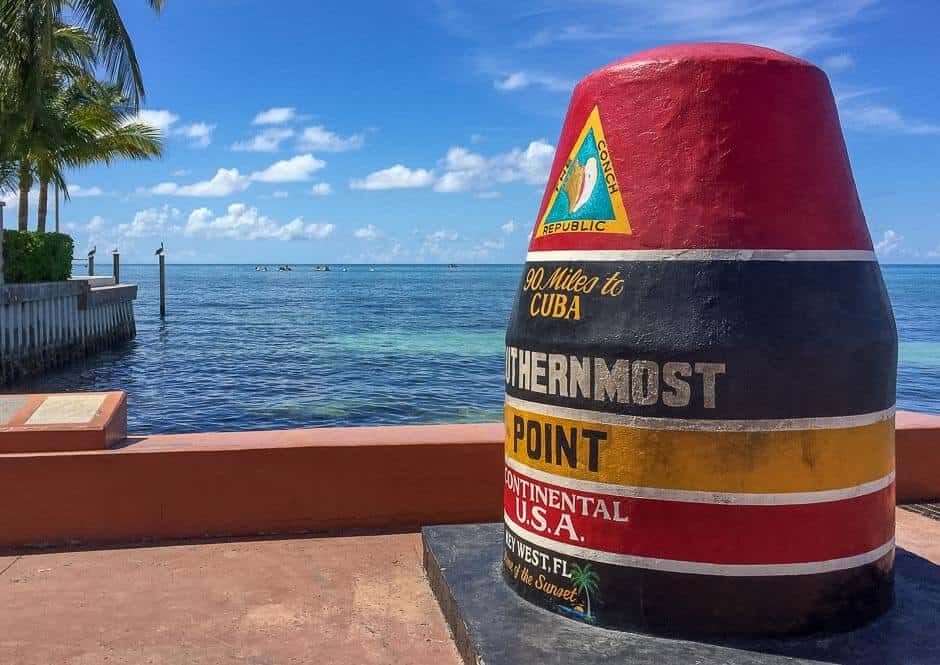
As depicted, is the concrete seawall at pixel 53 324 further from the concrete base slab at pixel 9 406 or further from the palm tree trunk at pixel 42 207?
the concrete base slab at pixel 9 406

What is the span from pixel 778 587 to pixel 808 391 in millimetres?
991

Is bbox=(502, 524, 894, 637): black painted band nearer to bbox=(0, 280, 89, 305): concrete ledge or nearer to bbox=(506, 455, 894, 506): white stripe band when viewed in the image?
bbox=(506, 455, 894, 506): white stripe band

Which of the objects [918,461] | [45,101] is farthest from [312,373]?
[918,461]

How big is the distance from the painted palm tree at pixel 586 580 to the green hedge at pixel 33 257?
27.9 meters

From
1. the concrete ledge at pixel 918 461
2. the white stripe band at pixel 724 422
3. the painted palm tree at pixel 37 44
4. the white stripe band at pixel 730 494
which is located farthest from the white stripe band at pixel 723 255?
the painted palm tree at pixel 37 44

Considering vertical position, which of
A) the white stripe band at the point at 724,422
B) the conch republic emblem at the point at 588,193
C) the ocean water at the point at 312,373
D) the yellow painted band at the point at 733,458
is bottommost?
the ocean water at the point at 312,373

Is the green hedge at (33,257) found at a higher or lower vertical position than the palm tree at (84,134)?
lower

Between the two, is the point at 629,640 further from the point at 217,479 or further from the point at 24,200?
the point at 24,200

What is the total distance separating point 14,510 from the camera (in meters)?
6.28

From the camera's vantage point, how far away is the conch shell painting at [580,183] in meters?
4.74

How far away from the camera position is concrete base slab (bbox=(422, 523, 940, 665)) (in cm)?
417

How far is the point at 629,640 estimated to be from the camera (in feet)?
14.4

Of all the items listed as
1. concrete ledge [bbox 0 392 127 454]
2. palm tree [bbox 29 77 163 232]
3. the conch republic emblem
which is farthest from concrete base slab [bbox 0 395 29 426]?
palm tree [bbox 29 77 163 232]

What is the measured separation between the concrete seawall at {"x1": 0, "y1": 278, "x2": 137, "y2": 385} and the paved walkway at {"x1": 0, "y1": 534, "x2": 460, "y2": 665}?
22.0 meters
